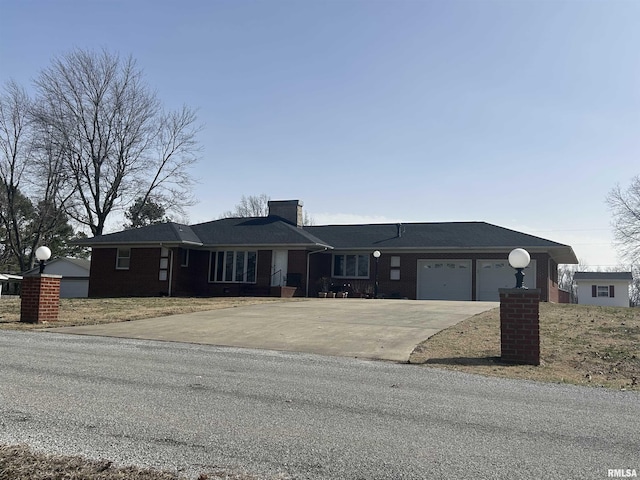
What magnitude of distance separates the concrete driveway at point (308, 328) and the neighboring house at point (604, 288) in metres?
28.2

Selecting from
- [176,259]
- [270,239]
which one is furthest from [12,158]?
[270,239]

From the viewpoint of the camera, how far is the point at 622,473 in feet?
14.3

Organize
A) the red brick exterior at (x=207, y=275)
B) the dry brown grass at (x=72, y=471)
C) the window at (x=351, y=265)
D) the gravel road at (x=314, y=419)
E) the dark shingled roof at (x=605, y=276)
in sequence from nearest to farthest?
the dry brown grass at (x=72, y=471), the gravel road at (x=314, y=419), the red brick exterior at (x=207, y=275), the window at (x=351, y=265), the dark shingled roof at (x=605, y=276)

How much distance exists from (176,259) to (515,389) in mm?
23936

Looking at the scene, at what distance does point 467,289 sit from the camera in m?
28.7

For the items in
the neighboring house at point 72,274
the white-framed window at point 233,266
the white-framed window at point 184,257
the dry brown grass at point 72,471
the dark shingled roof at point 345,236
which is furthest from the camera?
the neighboring house at point 72,274

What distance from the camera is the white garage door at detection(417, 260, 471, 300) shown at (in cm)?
2883

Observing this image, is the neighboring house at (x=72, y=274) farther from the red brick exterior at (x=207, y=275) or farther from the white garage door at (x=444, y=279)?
the white garage door at (x=444, y=279)

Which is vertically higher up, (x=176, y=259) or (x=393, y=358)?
(x=176, y=259)

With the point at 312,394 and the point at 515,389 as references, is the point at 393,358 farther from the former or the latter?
the point at 312,394

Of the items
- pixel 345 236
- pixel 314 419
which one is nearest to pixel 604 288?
pixel 345 236

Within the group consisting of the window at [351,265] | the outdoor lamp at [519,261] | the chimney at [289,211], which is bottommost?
the outdoor lamp at [519,261]

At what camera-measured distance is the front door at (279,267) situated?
29297 millimetres

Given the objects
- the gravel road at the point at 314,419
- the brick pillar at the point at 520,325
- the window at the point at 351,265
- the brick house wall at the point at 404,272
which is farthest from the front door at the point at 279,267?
the gravel road at the point at 314,419
